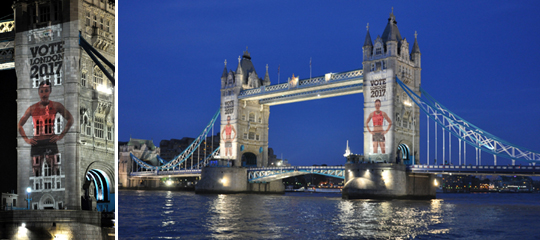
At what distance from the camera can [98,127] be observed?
34.9 ft

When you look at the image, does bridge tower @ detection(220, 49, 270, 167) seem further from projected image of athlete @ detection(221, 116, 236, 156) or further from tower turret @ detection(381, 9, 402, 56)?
tower turret @ detection(381, 9, 402, 56)

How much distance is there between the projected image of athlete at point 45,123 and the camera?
10.5 meters

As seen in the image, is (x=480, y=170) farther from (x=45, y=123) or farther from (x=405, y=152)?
(x=45, y=123)

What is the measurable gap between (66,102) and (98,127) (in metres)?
0.76

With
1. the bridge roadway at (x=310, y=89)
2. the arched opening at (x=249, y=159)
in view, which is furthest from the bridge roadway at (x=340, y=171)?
the bridge roadway at (x=310, y=89)

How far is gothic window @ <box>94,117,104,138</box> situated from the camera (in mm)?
10617

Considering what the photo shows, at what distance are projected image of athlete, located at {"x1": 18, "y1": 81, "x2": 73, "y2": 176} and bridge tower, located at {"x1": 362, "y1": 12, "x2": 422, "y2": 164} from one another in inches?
1323

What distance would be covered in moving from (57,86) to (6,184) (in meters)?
2.26

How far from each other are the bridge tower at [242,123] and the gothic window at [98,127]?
148ft

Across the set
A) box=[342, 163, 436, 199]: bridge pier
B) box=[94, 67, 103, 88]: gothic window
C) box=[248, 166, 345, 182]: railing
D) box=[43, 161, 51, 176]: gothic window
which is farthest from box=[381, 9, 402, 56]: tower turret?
box=[43, 161, 51, 176]: gothic window

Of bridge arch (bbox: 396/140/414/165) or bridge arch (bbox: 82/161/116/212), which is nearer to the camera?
bridge arch (bbox: 82/161/116/212)

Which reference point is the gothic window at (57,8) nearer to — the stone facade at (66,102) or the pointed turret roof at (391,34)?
the stone facade at (66,102)

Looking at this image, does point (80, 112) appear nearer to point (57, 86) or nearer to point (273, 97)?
point (57, 86)

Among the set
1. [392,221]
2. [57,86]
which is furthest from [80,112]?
[392,221]
